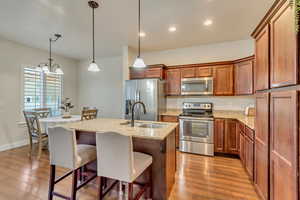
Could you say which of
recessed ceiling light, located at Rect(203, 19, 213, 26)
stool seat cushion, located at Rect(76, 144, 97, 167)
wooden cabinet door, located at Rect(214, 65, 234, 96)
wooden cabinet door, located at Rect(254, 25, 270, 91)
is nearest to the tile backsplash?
wooden cabinet door, located at Rect(214, 65, 234, 96)

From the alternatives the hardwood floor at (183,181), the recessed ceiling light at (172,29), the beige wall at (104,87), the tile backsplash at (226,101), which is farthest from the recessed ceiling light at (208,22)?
the beige wall at (104,87)

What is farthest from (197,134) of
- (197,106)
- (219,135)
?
(197,106)

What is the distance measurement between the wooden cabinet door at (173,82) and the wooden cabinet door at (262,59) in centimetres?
218

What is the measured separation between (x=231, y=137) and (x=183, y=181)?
A: 165cm

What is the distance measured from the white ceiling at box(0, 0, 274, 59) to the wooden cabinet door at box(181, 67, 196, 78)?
710 mm

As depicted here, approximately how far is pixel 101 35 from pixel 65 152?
9.29ft

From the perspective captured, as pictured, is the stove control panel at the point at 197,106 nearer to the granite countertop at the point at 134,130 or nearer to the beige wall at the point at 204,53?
the beige wall at the point at 204,53

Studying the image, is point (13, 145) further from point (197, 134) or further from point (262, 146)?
point (262, 146)

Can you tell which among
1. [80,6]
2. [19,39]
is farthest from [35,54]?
[80,6]

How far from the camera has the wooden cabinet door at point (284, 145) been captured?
1170mm

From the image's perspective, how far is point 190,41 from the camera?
3.89 m

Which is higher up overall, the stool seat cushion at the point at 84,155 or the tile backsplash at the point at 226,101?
the tile backsplash at the point at 226,101

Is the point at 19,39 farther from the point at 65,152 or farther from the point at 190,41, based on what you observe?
the point at 190,41

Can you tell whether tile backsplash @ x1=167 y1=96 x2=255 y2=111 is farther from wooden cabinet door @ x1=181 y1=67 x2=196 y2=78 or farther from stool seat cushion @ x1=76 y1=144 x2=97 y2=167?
stool seat cushion @ x1=76 y1=144 x2=97 y2=167
